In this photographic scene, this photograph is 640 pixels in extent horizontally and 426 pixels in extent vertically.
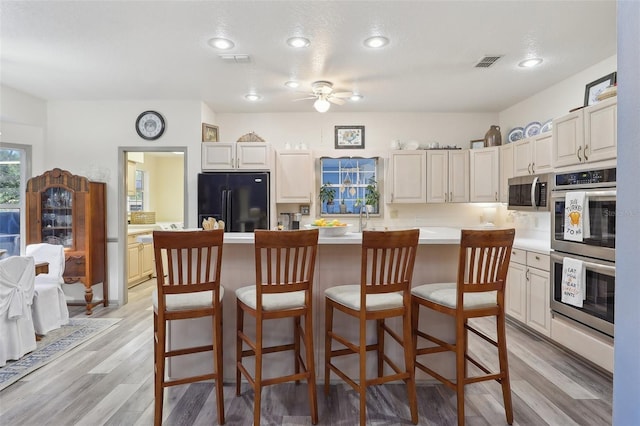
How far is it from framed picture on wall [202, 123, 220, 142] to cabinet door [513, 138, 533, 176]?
393 centimetres

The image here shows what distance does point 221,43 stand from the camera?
2.93m

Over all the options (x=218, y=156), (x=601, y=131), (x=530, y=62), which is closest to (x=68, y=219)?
(x=218, y=156)

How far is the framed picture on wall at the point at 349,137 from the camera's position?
5.21m

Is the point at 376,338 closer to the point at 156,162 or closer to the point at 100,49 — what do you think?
the point at 100,49

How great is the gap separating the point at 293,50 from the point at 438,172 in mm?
2773

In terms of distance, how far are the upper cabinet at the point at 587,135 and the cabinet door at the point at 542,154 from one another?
1.66 ft

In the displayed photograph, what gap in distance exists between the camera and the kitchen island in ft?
8.32

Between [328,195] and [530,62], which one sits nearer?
[530,62]

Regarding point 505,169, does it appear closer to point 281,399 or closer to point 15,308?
point 281,399

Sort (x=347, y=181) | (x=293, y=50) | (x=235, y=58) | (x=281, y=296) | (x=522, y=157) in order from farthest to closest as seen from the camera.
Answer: (x=347, y=181) < (x=522, y=157) < (x=235, y=58) < (x=293, y=50) < (x=281, y=296)

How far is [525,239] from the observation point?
4176 millimetres

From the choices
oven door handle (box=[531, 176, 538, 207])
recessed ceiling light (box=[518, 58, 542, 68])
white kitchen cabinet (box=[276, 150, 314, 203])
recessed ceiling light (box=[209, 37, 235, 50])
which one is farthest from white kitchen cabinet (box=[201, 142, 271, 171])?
oven door handle (box=[531, 176, 538, 207])

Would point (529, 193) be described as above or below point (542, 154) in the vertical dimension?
below

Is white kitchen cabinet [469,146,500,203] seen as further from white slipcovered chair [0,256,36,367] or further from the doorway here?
white slipcovered chair [0,256,36,367]
